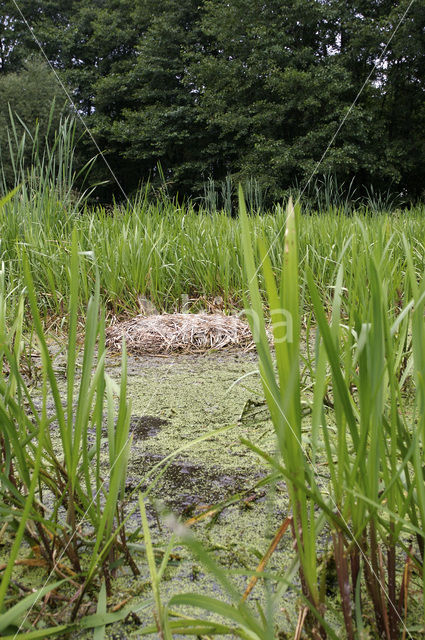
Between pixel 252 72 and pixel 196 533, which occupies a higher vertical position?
pixel 252 72

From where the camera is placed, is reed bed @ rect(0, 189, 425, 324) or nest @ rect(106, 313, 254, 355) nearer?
nest @ rect(106, 313, 254, 355)

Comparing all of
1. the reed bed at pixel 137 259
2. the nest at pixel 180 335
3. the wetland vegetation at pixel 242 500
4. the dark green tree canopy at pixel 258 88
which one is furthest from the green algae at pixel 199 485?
the dark green tree canopy at pixel 258 88

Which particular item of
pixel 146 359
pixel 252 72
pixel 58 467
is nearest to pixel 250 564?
pixel 58 467

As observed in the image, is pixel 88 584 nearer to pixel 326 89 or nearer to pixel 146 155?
pixel 326 89

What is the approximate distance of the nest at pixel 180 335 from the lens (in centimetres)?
153

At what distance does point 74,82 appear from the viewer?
47.1 ft

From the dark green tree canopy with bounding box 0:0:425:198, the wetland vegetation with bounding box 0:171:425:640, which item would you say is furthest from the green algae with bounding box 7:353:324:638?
the dark green tree canopy with bounding box 0:0:425:198

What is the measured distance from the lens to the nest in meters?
1.53

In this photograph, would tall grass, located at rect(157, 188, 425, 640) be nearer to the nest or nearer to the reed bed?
the nest

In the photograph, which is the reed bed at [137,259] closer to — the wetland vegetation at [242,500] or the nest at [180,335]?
the nest at [180,335]

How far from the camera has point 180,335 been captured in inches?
61.9

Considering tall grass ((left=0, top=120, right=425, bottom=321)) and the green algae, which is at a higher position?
tall grass ((left=0, top=120, right=425, bottom=321))

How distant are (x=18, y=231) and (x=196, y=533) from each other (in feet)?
5.58

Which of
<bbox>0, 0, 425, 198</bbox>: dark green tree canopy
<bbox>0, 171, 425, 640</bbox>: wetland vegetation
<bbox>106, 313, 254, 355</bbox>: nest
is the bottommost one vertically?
<bbox>106, 313, 254, 355</bbox>: nest
